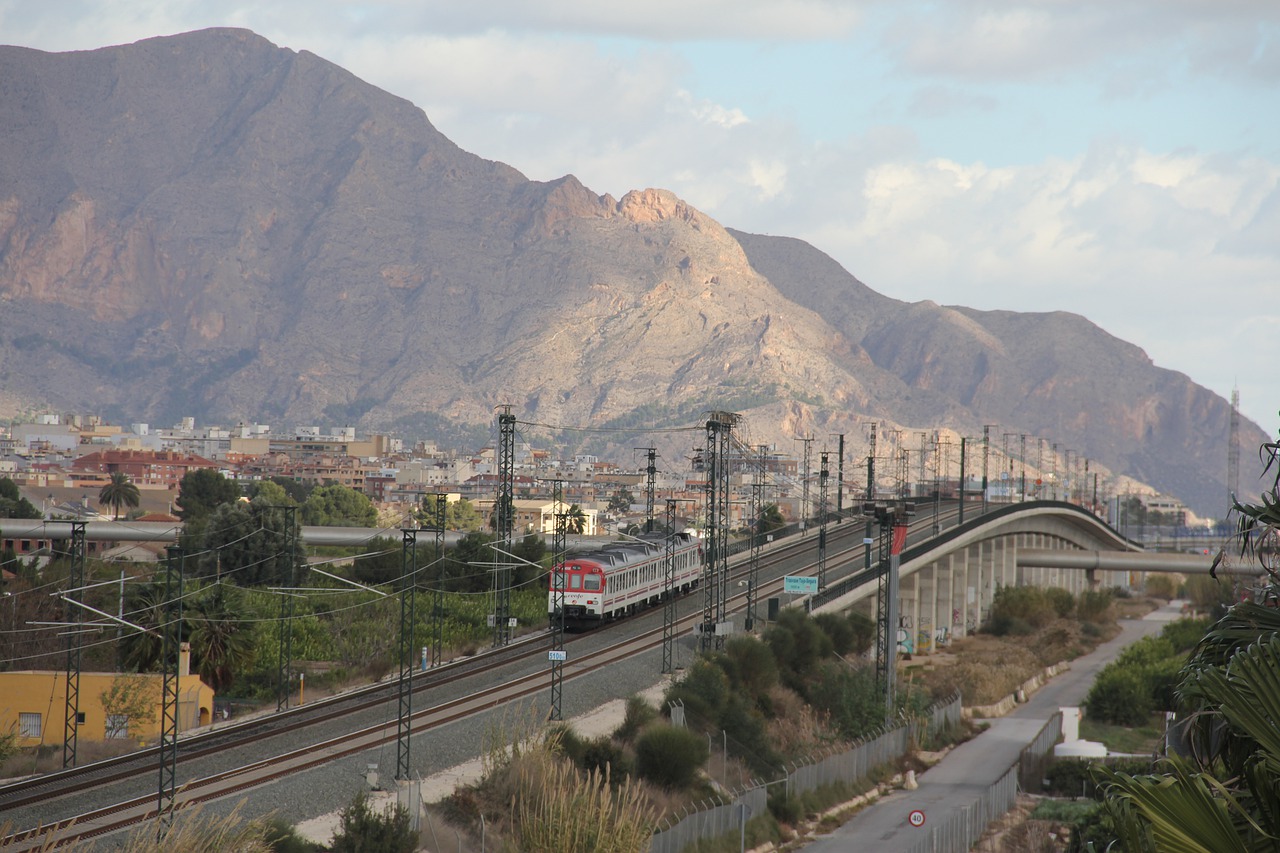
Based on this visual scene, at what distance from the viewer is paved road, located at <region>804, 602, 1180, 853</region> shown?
40.0 meters

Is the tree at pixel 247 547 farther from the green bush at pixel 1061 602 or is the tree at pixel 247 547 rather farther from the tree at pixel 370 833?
the green bush at pixel 1061 602

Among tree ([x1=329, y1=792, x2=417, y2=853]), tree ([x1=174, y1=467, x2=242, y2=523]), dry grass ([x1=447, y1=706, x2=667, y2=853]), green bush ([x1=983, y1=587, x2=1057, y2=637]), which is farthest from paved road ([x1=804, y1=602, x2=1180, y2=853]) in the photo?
tree ([x1=174, y1=467, x2=242, y2=523])

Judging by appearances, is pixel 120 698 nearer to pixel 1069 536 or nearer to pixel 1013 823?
pixel 1013 823

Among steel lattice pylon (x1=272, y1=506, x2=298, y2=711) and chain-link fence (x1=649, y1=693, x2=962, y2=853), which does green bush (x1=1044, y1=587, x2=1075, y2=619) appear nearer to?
chain-link fence (x1=649, y1=693, x2=962, y2=853)

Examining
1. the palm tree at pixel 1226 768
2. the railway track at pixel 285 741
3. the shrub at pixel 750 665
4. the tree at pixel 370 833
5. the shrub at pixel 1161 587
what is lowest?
the shrub at pixel 1161 587

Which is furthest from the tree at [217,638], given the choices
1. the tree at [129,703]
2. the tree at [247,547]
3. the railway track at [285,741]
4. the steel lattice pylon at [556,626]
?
the tree at [247,547]

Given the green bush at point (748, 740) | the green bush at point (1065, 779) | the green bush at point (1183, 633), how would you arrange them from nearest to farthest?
the green bush at point (748, 740), the green bush at point (1065, 779), the green bush at point (1183, 633)

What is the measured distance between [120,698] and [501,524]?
78.4 feet

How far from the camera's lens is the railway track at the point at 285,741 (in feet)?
96.3

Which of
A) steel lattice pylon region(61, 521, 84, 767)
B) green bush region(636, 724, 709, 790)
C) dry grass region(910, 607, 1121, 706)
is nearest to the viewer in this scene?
steel lattice pylon region(61, 521, 84, 767)

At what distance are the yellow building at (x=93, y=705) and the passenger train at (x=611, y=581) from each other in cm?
1486

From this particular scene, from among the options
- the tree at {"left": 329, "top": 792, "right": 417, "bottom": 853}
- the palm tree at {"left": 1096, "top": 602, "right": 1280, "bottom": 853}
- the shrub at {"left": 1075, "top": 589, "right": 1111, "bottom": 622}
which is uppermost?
the palm tree at {"left": 1096, "top": 602, "right": 1280, "bottom": 853}

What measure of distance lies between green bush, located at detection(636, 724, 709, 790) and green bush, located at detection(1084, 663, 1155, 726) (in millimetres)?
32121

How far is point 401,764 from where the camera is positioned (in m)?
34.5
